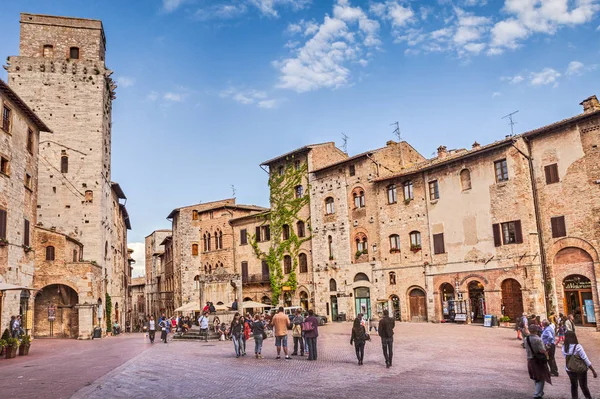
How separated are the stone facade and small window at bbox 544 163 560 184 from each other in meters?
28.2

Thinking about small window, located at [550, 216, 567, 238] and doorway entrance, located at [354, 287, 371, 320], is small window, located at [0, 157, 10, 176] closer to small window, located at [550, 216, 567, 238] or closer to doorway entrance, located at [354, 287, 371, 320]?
doorway entrance, located at [354, 287, 371, 320]

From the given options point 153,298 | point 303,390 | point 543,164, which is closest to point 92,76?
point 543,164

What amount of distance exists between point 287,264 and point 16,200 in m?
23.7

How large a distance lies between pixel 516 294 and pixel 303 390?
73.9ft

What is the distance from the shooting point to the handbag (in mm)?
9312

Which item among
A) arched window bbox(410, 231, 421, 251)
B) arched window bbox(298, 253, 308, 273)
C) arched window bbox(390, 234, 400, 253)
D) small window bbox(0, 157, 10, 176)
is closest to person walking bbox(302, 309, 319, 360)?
small window bbox(0, 157, 10, 176)

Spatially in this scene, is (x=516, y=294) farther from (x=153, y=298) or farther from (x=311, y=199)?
(x=153, y=298)

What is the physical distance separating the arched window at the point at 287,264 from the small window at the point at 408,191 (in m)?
12.7

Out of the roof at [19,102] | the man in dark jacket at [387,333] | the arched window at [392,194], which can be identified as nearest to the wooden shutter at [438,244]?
the arched window at [392,194]

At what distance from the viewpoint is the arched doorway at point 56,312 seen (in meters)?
32.3

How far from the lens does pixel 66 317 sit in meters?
33.1

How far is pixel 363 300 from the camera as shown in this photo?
39031 mm

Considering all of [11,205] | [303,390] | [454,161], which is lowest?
[303,390]

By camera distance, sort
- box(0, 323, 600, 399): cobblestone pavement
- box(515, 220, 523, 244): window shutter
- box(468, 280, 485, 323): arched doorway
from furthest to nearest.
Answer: box(468, 280, 485, 323): arched doorway → box(515, 220, 523, 244): window shutter → box(0, 323, 600, 399): cobblestone pavement
